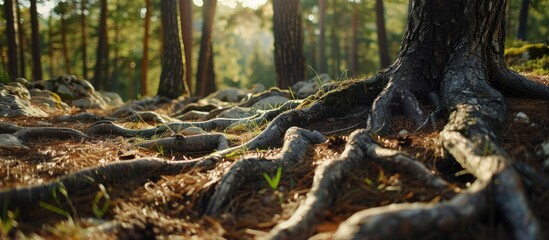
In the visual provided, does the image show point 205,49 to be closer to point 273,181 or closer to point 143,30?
point 273,181

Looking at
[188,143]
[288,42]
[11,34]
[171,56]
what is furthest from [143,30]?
[188,143]

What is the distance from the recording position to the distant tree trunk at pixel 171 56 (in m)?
11.4

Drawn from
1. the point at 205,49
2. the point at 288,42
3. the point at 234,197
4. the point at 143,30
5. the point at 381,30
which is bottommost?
the point at 234,197

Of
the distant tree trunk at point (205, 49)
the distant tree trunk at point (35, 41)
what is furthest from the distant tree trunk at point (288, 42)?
the distant tree trunk at point (35, 41)

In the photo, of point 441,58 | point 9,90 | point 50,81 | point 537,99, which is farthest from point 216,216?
point 50,81

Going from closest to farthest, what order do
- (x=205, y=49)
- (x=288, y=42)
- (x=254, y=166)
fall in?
(x=254, y=166), (x=288, y=42), (x=205, y=49)

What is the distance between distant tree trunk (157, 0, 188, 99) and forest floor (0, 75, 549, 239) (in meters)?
8.96

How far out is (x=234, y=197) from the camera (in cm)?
216

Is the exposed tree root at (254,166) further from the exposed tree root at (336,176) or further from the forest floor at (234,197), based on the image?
the exposed tree root at (336,176)

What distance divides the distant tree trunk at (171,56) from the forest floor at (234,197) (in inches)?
353

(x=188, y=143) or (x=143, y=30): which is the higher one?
(x=143, y=30)

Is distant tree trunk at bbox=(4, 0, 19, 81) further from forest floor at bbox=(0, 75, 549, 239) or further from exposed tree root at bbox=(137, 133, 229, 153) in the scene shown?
forest floor at bbox=(0, 75, 549, 239)

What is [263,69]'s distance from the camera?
174 feet

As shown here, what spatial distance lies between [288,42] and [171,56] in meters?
4.65
